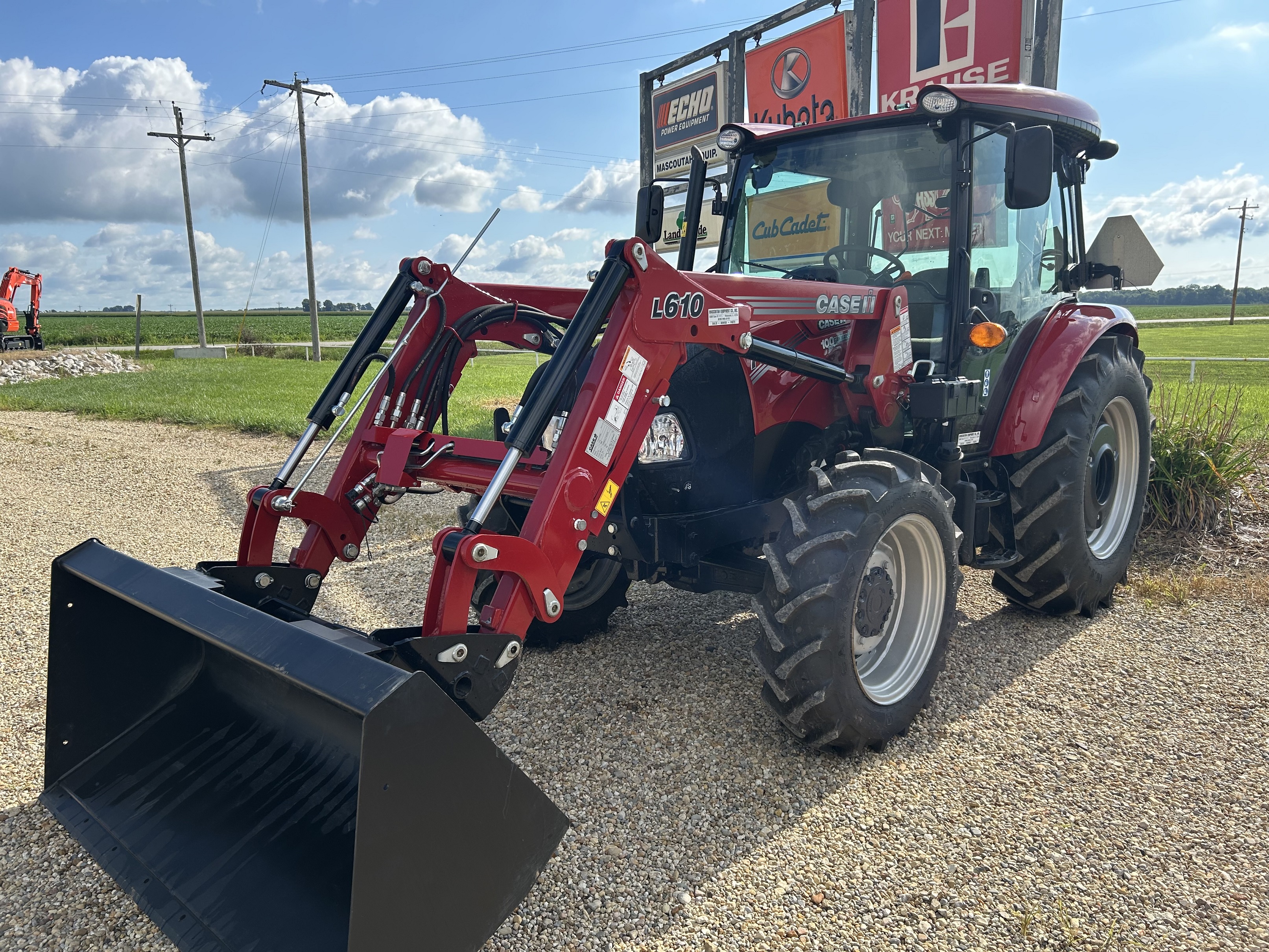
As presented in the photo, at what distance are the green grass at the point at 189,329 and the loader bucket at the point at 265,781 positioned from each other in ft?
75.1

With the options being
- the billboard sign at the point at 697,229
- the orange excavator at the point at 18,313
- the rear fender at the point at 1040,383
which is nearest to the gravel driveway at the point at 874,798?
the rear fender at the point at 1040,383

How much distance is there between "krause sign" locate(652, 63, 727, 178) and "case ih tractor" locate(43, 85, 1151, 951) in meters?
5.57

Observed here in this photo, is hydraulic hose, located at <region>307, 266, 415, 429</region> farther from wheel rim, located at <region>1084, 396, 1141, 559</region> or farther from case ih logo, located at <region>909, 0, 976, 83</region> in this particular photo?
case ih logo, located at <region>909, 0, 976, 83</region>

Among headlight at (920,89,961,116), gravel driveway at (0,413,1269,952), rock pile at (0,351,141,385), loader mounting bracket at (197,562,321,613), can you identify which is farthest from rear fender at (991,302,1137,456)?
rock pile at (0,351,141,385)

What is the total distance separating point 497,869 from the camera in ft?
7.22

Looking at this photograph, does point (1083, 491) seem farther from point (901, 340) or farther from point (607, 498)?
point (607, 498)

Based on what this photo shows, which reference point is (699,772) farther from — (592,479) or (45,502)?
(45,502)

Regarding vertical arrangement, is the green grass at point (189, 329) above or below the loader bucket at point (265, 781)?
above

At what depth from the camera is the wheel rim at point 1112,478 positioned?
15.9 feet

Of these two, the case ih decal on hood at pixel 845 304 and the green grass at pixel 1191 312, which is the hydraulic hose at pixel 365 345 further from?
the green grass at pixel 1191 312

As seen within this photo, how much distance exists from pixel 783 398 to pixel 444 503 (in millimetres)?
4932

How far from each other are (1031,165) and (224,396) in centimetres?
1596

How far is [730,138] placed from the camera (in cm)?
439

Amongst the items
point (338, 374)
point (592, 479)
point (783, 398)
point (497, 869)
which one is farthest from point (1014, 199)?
point (497, 869)
